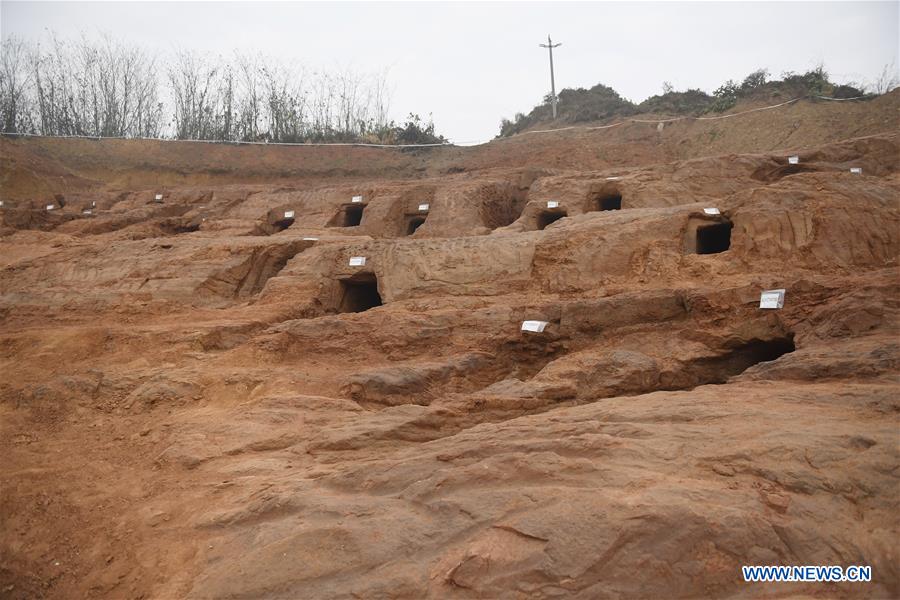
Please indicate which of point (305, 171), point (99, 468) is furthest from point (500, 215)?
point (99, 468)

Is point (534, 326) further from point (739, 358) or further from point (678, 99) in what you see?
point (678, 99)

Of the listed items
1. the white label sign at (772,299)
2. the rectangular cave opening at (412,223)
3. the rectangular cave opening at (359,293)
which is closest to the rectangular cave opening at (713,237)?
the white label sign at (772,299)

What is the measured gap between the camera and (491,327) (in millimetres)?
7441

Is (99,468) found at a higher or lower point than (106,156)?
lower

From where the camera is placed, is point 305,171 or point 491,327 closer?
point 491,327

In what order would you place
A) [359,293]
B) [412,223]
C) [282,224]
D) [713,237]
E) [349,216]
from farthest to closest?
[349,216] < [282,224] < [412,223] < [359,293] < [713,237]

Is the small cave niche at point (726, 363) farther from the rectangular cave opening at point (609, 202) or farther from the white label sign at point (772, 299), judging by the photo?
the rectangular cave opening at point (609, 202)

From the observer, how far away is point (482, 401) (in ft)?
18.5

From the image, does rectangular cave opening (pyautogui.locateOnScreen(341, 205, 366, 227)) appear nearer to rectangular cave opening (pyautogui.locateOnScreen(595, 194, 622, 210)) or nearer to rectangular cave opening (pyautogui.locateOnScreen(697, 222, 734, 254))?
rectangular cave opening (pyautogui.locateOnScreen(595, 194, 622, 210))

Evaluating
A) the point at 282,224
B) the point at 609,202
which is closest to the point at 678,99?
the point at 609,202

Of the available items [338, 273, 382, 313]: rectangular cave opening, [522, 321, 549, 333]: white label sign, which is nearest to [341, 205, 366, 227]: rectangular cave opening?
[338, 273, 382, 313]: rectangular cave opening

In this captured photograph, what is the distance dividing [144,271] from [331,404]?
614 cm

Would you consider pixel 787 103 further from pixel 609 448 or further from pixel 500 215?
pixel 609 448

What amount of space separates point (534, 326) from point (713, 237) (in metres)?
3.89
